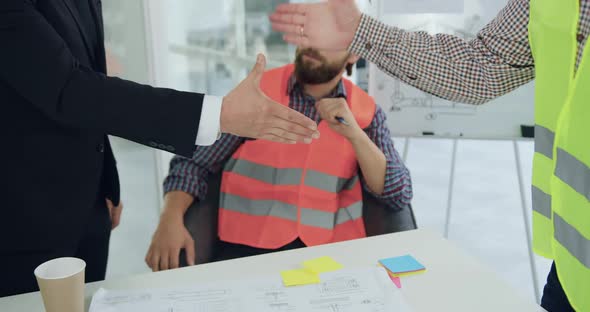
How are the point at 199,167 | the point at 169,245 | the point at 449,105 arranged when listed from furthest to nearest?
the point at 449,105
the point at 199,167
the point at 169,245

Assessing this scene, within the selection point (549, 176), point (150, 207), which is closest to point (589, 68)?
point (549, 176)

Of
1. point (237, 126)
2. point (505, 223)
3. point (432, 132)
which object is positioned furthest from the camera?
point (505, 223)

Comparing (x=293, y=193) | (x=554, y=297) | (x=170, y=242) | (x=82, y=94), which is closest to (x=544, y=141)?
(x=554, y=297)

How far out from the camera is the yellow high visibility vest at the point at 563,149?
84 centimetres

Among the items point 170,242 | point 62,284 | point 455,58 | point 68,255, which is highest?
point 455,58

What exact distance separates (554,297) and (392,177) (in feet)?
2.34

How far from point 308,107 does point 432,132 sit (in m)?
0.74

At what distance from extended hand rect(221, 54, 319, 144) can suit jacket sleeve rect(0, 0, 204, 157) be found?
86mm

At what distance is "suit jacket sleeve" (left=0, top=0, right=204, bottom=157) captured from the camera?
98 centimetres

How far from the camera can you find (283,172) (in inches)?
72.5

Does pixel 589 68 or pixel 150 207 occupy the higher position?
pixel 589 68

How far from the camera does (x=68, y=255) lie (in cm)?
125

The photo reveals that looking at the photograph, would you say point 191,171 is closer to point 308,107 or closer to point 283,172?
point 283,172

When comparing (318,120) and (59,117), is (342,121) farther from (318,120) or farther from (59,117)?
(59,117)
